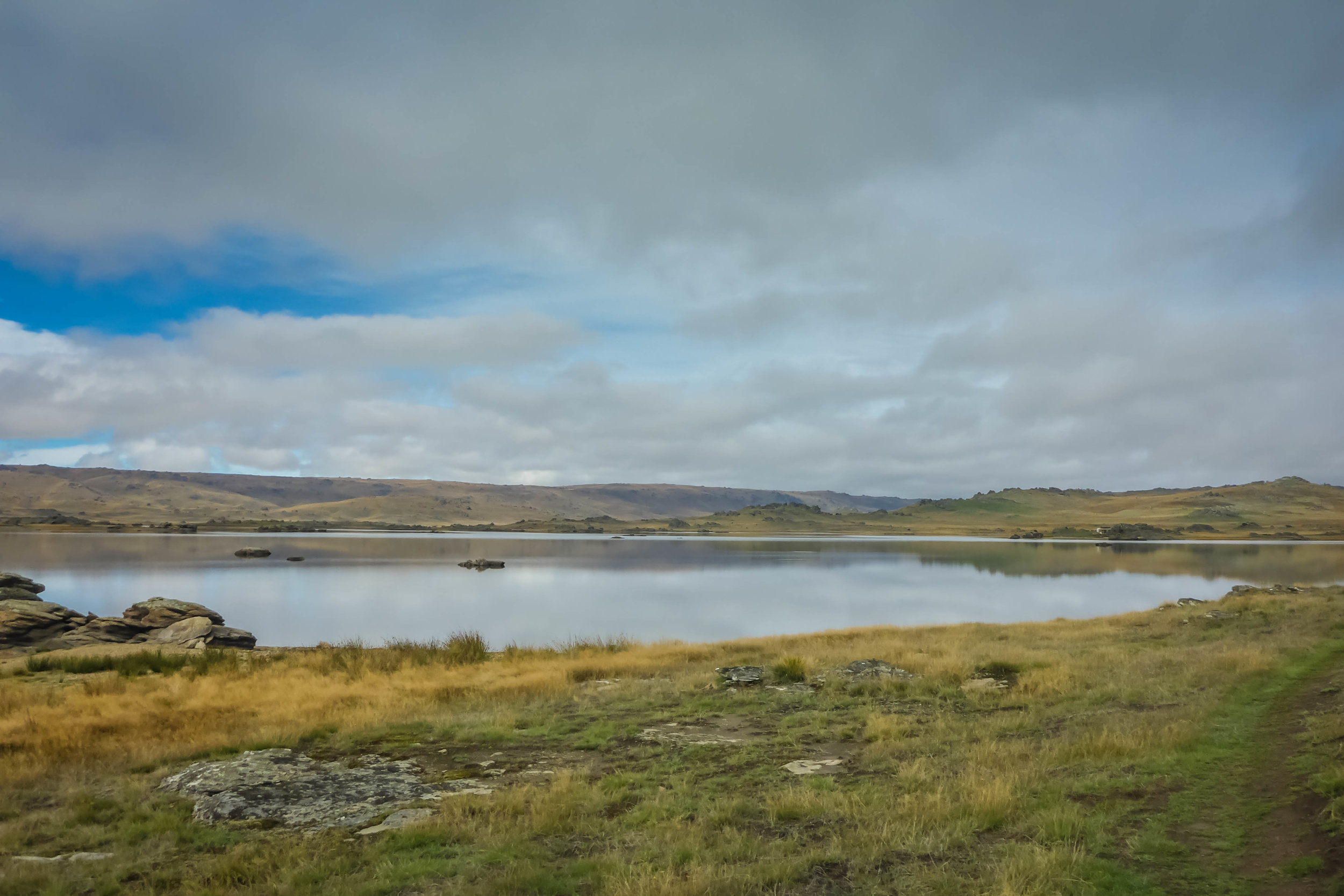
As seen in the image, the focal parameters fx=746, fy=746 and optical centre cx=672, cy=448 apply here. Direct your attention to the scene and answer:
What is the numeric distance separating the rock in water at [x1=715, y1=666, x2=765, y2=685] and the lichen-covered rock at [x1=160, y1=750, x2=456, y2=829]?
8.48 m

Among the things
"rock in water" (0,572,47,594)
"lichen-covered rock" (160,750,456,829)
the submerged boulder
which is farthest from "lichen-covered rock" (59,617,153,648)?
the submerged boulder

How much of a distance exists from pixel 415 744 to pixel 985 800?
853cm

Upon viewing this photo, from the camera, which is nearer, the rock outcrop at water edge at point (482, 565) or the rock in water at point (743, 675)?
the rock in water at point (743, 675)

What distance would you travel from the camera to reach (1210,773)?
8570mm

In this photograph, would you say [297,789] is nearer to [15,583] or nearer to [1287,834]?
[1287,834]

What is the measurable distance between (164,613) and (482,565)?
43049 millimetres

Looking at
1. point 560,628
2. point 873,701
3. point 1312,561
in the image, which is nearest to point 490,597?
point 560,628

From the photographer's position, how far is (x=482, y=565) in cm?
7138

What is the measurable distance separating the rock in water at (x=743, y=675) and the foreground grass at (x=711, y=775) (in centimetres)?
73

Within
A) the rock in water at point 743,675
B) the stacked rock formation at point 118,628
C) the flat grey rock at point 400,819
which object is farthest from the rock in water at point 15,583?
the flat grey rock at point 400,819

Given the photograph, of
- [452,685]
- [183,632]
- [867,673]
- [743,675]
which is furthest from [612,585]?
[867,673]

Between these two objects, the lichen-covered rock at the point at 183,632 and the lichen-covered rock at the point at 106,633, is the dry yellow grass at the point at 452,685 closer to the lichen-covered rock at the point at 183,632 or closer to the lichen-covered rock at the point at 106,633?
the lichen-covered rock at the point at 183,632

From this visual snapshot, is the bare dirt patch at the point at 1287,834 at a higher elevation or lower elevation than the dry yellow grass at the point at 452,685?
higher

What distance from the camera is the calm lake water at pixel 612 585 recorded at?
3719cm
